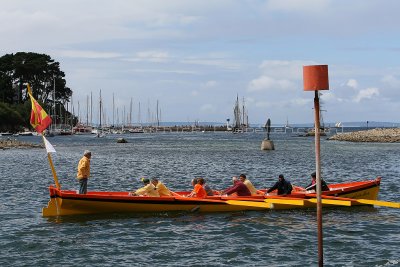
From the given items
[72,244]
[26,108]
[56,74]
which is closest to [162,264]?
[72,244]

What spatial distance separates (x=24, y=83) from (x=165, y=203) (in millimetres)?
126150

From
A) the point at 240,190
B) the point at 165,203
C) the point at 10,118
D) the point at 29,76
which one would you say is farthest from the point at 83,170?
the point at 29,76

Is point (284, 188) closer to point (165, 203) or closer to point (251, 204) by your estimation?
point (251, 204)

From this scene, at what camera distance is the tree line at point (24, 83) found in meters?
131

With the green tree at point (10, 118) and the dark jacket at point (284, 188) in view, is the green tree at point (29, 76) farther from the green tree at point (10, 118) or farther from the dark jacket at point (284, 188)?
the dark jacket at point (284, 188)

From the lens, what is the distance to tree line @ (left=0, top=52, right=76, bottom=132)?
431 feet

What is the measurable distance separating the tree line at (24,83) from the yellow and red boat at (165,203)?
108217 millimetres

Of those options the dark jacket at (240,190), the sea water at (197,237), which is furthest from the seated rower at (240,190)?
the sea water at (197,237)

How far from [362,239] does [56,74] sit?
5408 inches

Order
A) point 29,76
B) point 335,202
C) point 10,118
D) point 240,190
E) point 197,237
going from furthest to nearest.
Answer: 1. point 29,76
2. point 10,118
3. point 240,190
4. point 335,202
5. point 197,237

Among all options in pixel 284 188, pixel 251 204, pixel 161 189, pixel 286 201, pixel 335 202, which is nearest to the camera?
pixel 251 204

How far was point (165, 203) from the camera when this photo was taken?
2328 cm

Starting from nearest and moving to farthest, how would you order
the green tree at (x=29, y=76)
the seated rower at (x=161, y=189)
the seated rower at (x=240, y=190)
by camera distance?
the seated rower at (x=161, y=189) → the seated rower at (x=240, y=190) → the green tree at (x=29, y=76)

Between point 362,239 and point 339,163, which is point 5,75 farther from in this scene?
point 362,239
